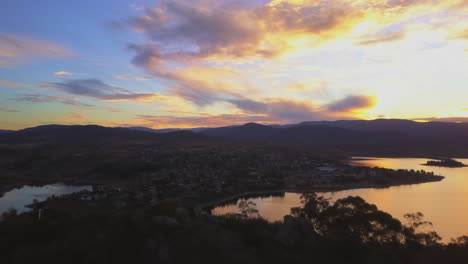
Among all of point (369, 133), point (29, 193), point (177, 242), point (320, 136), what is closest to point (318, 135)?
point (320, 136)

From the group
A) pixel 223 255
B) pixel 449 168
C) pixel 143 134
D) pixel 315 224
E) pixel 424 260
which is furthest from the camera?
pixel 143 134

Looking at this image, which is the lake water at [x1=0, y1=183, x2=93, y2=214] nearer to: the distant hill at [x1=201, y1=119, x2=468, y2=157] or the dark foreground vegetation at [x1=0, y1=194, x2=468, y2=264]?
the dark foreground vegetation at [x1=0, y1=194, x2=468, y2=264]

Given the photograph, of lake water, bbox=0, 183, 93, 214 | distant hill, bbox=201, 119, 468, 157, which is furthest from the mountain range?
lake water, bbox=0, 183, 93, 214

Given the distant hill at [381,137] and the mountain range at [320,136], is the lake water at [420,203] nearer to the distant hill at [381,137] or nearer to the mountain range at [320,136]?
the distant hill at [381,137]

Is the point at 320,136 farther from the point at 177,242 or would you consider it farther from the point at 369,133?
the point at 177,242

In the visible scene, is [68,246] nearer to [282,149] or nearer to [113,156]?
[113,156]

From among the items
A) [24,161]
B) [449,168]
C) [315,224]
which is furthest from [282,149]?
[315,224]

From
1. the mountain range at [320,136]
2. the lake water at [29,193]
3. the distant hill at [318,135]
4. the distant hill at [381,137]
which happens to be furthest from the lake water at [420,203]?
the distant hill at [318,135]

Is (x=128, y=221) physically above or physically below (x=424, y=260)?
above
